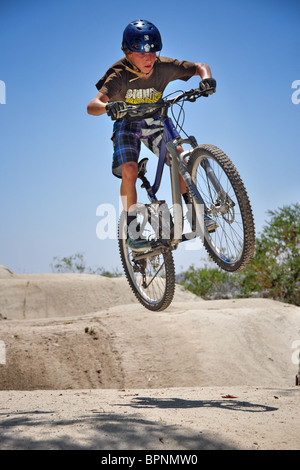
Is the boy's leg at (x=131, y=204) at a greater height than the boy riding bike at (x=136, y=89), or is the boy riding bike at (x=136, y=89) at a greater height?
the boy riding bike at (x=136, y=89)

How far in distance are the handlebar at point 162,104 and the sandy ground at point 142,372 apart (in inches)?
119

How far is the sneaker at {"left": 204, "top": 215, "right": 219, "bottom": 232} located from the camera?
5340 millimetres

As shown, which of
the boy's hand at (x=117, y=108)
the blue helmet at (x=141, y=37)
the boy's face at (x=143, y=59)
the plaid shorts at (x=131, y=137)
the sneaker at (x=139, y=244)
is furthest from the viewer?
the sneaker at (x=139, y=244)

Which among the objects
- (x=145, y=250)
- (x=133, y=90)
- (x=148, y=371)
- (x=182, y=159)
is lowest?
(x=148, y=371)

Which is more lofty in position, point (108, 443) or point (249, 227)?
point (249, 227)

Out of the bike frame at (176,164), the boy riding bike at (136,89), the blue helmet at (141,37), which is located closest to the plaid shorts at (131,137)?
the boy riding bike at (136,89)

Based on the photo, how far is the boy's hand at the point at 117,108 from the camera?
518 cm

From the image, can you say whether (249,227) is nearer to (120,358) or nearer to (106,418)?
(106,418)

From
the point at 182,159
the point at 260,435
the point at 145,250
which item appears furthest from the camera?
the point at 145,250

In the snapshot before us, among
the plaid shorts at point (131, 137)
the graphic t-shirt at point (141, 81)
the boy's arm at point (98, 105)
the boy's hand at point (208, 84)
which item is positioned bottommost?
the plaid shorts at point (131, 137)

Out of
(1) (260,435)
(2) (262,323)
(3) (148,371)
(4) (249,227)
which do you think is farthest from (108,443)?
(2) (262,323)

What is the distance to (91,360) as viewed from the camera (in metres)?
10.3

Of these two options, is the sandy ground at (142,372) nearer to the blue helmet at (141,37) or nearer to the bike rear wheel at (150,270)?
the bike rear wheel at (150,270)
